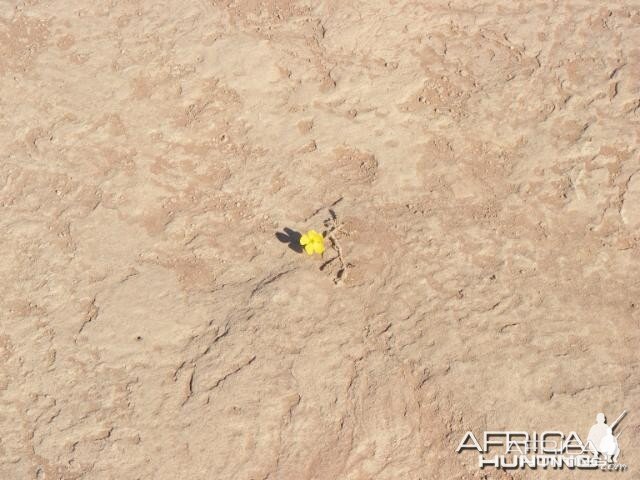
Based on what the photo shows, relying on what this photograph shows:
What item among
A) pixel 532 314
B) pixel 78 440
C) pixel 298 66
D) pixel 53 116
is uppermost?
pixel 298 66

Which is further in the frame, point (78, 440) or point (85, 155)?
point (85, 155)

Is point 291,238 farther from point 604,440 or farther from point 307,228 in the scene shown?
point 604,440

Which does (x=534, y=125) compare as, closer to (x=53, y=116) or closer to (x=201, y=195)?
(x=201, y=195)

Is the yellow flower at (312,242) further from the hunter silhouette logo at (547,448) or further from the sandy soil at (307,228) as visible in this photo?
the hunter silhouette logo at (547,448)

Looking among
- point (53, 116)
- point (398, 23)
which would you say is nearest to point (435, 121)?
point (398, 23)

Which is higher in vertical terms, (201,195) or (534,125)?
(534,125)

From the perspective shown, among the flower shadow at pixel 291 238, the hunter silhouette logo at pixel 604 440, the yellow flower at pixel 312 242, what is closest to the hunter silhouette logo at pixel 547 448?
the hunter silhouette logo at pixel 604 440

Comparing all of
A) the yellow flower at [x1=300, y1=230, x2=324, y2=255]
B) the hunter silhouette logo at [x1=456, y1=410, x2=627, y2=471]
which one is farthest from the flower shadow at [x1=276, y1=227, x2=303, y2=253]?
the hunter silhouette logo at [x1=456, y1=410, x2=627, y2=471]
